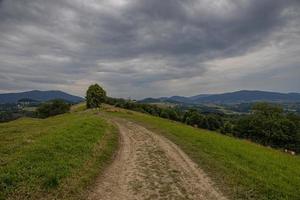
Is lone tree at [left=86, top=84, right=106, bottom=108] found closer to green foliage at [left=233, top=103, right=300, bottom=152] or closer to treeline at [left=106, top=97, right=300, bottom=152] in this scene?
treeline at [left=106, top=97, right=300, bottom=152]

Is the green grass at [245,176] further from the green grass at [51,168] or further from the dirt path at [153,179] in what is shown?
the green grass at [51,168]

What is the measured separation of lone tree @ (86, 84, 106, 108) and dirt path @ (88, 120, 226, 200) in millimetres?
82530

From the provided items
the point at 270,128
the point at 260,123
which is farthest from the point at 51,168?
the point at 260,123

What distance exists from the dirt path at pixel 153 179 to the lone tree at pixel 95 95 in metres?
82.5

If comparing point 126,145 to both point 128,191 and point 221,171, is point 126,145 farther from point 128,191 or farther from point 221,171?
point 128,191

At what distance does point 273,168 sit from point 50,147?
15.0 metres

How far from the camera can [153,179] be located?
15758 millimetres

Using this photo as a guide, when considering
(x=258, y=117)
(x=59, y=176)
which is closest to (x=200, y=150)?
(x=59, y=176)

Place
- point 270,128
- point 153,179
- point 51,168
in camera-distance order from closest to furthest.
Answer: point 51,168
point 153,179
point 270,128

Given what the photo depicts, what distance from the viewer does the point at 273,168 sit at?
21.3 metres

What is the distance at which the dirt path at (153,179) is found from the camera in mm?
13312

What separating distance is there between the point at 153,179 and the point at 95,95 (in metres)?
90.7

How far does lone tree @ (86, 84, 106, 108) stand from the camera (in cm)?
10431

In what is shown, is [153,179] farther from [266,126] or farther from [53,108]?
[53,108]
